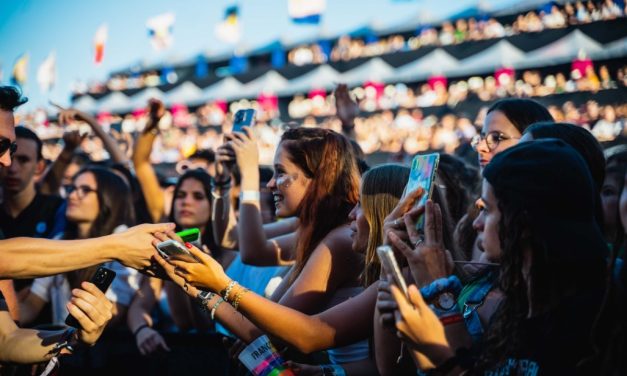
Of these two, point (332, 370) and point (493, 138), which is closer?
point (332, 370)

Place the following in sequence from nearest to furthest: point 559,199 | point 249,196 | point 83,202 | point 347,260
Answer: point 559,199 → point 347,260 → point 249,196 → point 83,202

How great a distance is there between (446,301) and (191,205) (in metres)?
3.08

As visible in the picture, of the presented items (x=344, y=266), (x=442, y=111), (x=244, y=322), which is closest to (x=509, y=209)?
(x=344, y=266)

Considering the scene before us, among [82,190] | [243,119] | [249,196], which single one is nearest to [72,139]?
[82,190]

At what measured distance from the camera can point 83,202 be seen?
508 centimetres

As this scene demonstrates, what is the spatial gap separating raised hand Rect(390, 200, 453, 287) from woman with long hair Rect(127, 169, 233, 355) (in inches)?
101

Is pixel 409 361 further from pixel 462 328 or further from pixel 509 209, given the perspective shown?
pixel 509 209

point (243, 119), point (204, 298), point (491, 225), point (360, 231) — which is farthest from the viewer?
point (243, 119)

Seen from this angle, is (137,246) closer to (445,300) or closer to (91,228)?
(445,300)

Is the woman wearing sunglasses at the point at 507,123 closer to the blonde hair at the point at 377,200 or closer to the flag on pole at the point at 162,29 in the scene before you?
the blonde hair at the point at 377,200

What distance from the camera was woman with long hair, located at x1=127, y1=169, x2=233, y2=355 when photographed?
14.8ft

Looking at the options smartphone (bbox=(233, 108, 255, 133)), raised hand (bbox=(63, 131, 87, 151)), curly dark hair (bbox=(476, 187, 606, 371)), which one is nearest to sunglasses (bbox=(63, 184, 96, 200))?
raised hand (bbox=(63, 131, 87, 151))

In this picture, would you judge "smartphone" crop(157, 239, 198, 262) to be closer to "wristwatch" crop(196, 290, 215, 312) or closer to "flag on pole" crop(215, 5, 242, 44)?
"wristwatch" crop(196, 290, 215, 312)

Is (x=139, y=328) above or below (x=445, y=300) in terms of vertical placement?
below
